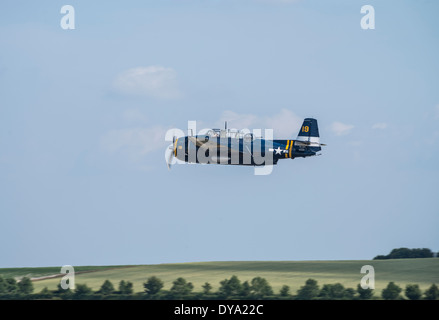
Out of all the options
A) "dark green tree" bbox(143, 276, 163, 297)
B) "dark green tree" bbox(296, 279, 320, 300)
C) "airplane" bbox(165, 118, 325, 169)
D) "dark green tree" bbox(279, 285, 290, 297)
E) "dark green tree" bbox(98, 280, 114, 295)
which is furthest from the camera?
"dark green tree" bbox(98, 280, 114, 295)

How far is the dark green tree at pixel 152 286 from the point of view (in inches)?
2849

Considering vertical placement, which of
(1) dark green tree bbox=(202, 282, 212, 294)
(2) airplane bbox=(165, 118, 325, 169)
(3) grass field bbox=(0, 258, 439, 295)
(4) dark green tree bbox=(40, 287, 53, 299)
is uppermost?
(2) airplane bbox=(165, 118, 325, 169)

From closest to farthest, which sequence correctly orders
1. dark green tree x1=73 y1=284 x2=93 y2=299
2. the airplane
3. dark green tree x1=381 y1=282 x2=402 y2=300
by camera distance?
the airplane → dark green tree x1=381 y1=282 x2=402 y2=300 → dark green tree x1=73 y1=284 x2=93 y2=299

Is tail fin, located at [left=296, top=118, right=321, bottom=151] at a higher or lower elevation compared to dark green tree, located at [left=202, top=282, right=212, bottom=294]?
higher

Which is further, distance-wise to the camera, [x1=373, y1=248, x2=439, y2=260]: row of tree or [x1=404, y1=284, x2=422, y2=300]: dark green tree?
[x1=373, y1=248, x2=439, y2=260]: row of tree

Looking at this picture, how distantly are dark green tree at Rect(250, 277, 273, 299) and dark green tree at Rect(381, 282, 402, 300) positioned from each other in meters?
10.5

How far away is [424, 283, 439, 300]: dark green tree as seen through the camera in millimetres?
71875

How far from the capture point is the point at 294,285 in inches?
2945

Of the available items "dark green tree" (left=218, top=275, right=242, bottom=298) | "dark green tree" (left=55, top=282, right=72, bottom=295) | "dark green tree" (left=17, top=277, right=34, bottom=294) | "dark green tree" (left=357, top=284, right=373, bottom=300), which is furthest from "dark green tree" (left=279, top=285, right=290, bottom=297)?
"dark green tree" (left=17, top=277, right=34, bottom=294)

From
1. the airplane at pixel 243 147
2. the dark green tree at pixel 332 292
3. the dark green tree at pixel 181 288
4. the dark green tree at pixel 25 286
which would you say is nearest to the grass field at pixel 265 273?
the dark green tree at pixel 25 286

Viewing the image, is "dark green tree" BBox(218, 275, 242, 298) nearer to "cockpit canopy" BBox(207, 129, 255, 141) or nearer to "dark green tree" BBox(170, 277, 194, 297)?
"dark green tree" BBox(170, 277, 194, 297)
